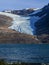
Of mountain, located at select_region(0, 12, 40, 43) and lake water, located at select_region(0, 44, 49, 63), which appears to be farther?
mountain, located at select_region(0, 12, 40, 43)

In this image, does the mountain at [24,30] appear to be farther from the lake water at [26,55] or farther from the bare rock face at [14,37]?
the lake water at [26,55]

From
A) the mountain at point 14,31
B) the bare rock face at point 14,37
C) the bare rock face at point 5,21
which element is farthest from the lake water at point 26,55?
the bare rock face at point 5,21

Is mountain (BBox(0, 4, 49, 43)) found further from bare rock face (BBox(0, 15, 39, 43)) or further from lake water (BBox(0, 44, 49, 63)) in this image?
lake water (BBox(0, 44, 49, 63))

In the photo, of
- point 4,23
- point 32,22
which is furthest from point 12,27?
point 32,22

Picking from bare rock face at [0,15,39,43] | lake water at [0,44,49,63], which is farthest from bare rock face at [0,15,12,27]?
lake water at [0,44,49,63]

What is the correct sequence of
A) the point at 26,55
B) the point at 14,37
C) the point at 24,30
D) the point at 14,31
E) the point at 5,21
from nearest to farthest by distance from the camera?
the point at 26,55, the point at 14,37, the point at 14,31, the point at 24,30, the point at 5,21

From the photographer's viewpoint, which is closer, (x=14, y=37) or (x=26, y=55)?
(x=26, y=55)

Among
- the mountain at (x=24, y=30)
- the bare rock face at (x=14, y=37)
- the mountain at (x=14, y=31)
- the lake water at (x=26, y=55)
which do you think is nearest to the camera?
the lake water at (x=26, y=55)

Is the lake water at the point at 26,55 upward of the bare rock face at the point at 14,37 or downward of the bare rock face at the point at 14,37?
upward

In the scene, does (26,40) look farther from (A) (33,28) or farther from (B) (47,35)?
(A) (33,28)

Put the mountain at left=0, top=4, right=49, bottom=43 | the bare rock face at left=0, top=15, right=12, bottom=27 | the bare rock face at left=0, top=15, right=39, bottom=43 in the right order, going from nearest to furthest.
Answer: the bare rock face at left=0, top=15, right=39, bottom=43, the mountain at left=0, top=4, right=49, bottom=43, the bare rock face at left=0, top=15, right=12, bottom=27

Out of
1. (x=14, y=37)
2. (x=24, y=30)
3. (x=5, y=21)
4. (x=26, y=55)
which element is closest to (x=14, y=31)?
(x=24, y=30)

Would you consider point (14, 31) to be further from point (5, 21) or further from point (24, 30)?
point (5, 21)
